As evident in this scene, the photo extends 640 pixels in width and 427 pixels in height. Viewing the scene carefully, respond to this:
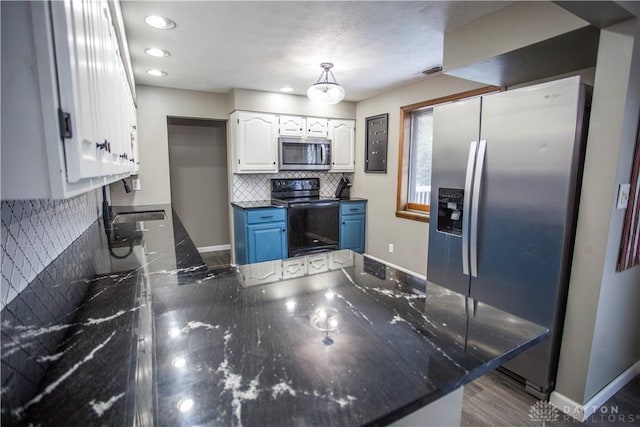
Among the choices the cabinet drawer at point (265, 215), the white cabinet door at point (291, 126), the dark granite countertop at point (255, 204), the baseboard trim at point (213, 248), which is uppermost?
the white cabinet door at point (291, 126)

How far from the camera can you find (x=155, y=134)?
3.80 metres

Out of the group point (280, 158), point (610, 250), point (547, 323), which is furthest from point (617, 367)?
point (280, 158)

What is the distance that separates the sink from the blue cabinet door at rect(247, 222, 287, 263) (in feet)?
3.20

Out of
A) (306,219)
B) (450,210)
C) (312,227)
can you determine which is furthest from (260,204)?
(450,210)

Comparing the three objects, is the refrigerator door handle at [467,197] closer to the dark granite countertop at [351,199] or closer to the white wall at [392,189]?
the white wall at [392,189]

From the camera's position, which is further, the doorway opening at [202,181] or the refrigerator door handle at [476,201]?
the doorway opening at [202,181]

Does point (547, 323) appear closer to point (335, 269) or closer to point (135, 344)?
point (335, 269)

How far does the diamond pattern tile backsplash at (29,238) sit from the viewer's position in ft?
3.27

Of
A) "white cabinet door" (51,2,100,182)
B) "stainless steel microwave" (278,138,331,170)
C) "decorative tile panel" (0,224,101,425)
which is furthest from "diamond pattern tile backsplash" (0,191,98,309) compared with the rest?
"stainless steel microwave" (278,138,331,170)

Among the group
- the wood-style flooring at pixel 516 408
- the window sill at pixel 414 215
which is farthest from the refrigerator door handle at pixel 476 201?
the window sill at pixel 414 215

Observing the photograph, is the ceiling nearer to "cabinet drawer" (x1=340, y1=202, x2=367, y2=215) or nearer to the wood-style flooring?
"cabinet drawer" (x1=340, y1=202, x2=367, y2=215)

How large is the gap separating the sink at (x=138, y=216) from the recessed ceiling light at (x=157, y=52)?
1.46 meters

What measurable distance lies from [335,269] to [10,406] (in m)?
1.10

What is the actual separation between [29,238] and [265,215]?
8.70 feet
